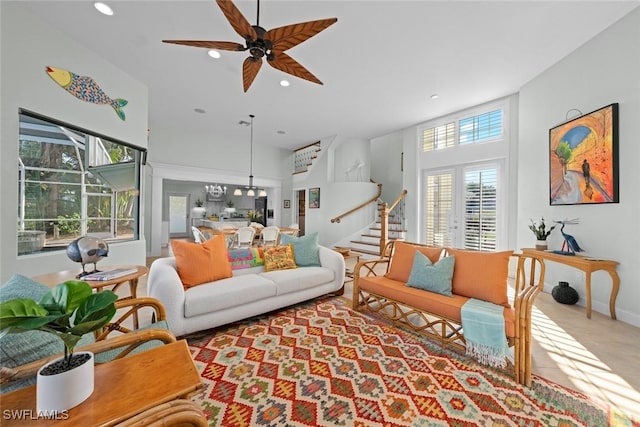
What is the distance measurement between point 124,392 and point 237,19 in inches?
86.9

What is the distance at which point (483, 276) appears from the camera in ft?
7.39

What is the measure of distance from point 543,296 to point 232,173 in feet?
24.8

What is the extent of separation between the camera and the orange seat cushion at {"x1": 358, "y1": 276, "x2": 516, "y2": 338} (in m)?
1.94

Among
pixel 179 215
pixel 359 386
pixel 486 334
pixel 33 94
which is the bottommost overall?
pixel 359 386

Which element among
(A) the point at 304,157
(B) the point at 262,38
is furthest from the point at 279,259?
(A) the point at 304,157

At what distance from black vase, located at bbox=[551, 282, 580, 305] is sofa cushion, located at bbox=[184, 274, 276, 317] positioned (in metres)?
3.75

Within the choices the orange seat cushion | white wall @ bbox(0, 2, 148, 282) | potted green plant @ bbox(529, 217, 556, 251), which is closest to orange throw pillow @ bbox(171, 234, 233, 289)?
white wall @ bbox(0, 2, 148, 282)

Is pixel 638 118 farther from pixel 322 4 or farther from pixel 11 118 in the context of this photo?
pixel 11 118

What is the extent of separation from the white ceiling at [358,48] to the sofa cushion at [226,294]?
2.91 meters

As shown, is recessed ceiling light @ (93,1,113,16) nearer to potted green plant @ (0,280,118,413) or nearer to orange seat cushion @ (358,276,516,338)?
potted green plant @ (0,280,118,413)

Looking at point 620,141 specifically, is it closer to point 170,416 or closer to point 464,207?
point 464,207

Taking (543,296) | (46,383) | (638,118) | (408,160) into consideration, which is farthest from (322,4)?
(543,296)

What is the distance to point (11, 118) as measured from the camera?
2402mm

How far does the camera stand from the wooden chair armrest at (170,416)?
74 cm
